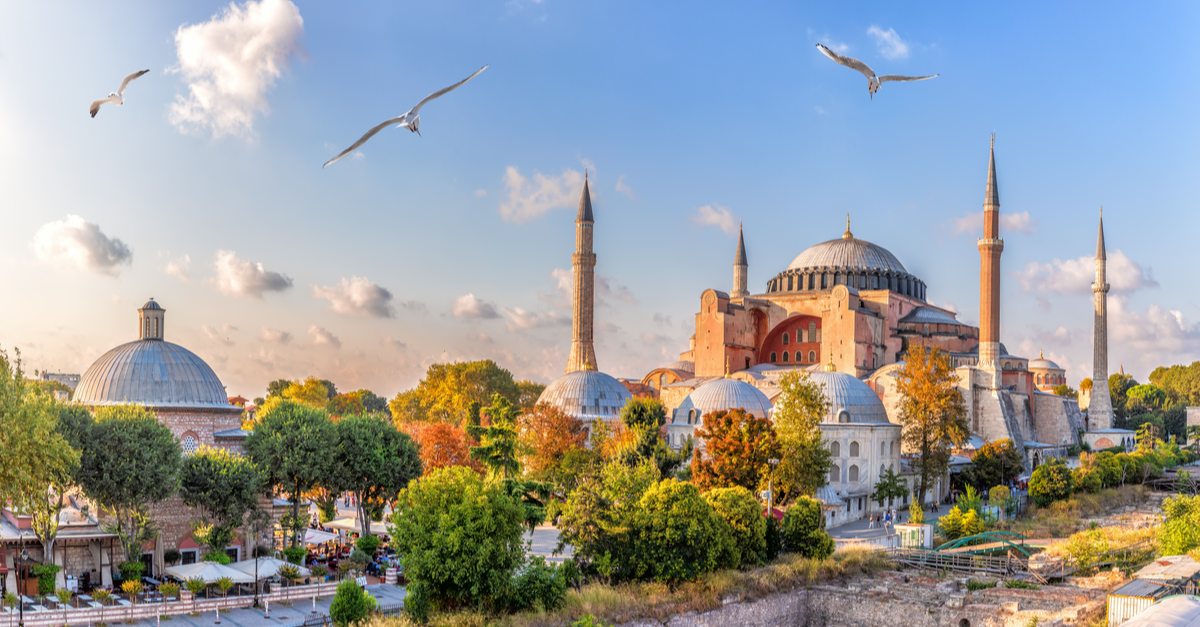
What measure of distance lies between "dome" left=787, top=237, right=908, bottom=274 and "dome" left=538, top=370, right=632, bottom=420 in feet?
61.0

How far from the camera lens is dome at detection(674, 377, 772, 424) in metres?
34.2

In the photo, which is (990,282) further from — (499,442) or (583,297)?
(499,442)

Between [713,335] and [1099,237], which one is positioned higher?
[1099,237]

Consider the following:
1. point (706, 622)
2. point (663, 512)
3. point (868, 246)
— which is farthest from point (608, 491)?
point (868, 246)

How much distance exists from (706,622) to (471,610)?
4674mm

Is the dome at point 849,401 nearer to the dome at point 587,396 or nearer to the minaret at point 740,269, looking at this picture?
the dome at point 587,396

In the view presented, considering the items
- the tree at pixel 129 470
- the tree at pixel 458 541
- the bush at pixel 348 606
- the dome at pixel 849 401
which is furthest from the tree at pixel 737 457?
the tree at pixel 129 470

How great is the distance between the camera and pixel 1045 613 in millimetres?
18656

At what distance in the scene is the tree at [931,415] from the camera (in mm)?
32656

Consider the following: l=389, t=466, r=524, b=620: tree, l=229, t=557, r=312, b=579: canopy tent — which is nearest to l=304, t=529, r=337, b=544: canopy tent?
l=229, t=557, r=312, b=579: canopy tent

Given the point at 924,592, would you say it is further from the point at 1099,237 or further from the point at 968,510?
the point at 1099,237

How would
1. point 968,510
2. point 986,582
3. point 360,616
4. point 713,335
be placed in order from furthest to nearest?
point 713,335 → point 968,510 → point 986,582 → point 360,616

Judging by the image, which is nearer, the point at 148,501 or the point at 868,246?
the point at 148,501

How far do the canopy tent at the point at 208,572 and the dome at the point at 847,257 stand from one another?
125 feet
